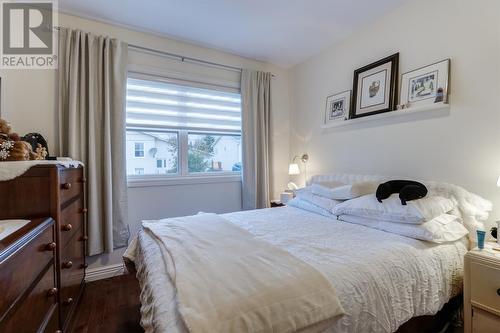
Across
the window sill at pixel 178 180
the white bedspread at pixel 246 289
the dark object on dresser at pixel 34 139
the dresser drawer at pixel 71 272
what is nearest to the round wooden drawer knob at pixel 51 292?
the dresser drawer at pixel 71 272

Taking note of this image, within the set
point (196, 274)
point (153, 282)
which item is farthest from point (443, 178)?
point (153, 282)

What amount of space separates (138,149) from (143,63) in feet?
3.17

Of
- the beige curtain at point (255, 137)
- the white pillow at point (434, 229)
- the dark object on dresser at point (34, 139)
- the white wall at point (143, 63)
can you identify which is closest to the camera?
the white pillow at point (434, 229)

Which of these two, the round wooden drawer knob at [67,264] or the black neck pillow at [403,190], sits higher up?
the black neck pillow at [403,190]

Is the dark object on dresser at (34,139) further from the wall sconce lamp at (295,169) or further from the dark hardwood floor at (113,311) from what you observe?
the wall sconce lamp at (295,169)

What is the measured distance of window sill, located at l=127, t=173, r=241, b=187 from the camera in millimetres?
2730

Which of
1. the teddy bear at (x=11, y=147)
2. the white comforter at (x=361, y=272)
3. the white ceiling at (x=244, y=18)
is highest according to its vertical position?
the white ceiling at (x=244, y=18)

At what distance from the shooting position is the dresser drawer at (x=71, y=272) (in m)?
1.56

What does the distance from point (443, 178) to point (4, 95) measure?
3724 millimetres

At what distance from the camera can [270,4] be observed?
2.26 m

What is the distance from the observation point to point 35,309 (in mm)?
1119

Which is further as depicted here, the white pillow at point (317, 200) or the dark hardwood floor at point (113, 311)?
the white pillow at point (317, 200)

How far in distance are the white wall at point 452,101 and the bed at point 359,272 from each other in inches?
24.9

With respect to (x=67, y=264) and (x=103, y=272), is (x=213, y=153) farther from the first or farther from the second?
(x=67, y=264)
